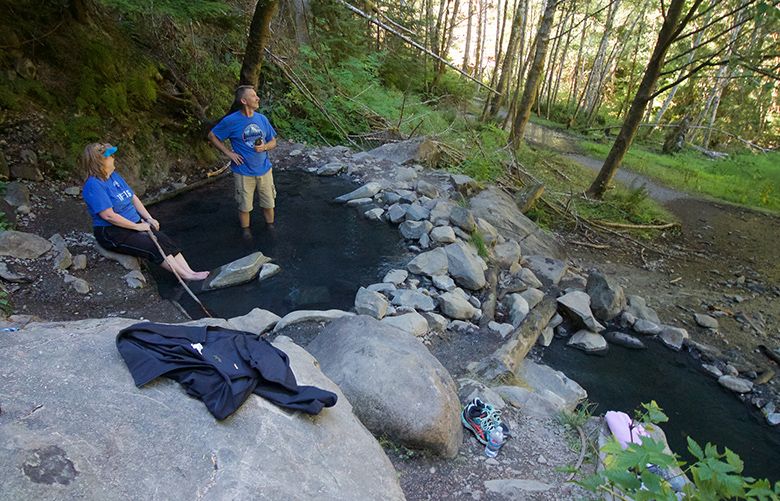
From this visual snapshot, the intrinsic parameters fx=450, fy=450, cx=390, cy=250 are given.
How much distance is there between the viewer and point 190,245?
6117mm

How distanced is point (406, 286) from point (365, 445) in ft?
10.9

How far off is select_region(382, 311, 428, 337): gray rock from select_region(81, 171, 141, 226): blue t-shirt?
3.09 m

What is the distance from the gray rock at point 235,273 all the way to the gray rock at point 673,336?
575cm

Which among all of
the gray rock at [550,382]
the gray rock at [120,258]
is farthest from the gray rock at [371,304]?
the gray rock at [120,258]

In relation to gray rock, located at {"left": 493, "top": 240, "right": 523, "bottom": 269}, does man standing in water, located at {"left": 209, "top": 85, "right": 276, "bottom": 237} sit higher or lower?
higher

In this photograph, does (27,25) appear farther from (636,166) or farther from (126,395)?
(636,166)

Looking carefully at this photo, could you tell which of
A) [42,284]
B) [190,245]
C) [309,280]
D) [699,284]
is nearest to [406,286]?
[309,280]

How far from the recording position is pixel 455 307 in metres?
5.56

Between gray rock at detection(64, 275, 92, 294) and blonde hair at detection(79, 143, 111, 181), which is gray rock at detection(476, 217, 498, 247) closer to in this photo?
blonde hair at detection(79, 143, 111, 181)

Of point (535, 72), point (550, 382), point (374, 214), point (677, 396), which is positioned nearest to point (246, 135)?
point (374, 214)

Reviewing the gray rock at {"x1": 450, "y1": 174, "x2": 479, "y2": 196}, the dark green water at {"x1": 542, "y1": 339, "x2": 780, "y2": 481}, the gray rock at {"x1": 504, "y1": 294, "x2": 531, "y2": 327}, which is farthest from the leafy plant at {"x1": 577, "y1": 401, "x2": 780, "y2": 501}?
the gray rock at {"x1": 450, "y1": 174, "x2": 479, "y2": 196}

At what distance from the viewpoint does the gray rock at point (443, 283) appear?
5953mm

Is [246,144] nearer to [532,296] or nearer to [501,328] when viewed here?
[501,328]

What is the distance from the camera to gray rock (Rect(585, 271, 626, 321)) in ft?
22.0
